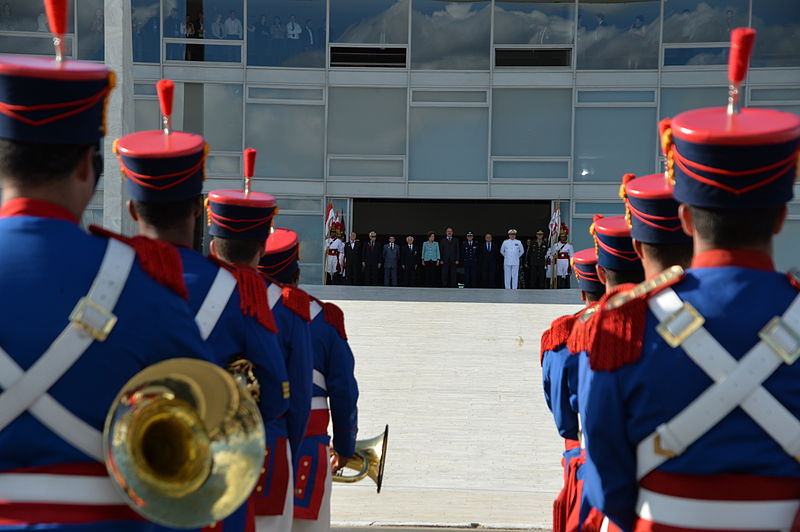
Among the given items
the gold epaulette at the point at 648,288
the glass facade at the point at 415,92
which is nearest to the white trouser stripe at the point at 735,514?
the gold epaulette at the point at 648,288

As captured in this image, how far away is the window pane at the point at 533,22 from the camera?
2430cm

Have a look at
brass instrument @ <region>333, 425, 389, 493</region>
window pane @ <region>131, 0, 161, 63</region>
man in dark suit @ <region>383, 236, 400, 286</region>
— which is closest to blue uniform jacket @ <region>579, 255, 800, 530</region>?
brass instrument @ <region>333, 425, 389, 493</region>

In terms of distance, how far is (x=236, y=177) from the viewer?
2422 centimetres

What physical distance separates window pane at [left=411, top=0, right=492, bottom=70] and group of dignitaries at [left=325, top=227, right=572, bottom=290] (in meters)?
4.45

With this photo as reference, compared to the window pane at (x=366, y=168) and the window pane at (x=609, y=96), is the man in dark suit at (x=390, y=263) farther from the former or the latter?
the window pane at (x=609, y=96)

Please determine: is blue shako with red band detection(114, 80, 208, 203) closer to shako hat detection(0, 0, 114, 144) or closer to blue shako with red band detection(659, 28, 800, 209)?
shako hat detection(0, 0, 114, 144)

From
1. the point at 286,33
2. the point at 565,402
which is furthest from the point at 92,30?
the point at 565,402

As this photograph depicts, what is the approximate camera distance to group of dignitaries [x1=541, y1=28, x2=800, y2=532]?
2027 mm

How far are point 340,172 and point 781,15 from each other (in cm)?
1100

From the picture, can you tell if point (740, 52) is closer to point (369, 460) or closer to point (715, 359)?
point (715, 359)

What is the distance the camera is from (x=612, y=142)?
2430 cm

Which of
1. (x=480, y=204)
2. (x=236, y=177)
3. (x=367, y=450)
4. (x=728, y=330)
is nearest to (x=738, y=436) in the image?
(x=728, y=330)

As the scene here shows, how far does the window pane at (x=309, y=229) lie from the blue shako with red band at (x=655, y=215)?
21837 millimetres

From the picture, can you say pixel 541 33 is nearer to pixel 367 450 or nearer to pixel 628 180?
pixel 367 450
